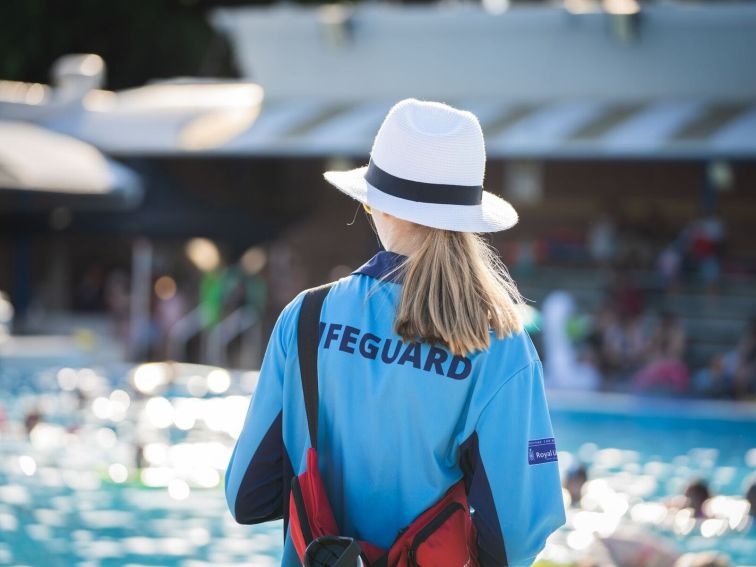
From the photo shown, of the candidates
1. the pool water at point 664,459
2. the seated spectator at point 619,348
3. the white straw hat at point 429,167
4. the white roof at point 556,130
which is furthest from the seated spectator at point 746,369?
the white straw hat at point 429,167

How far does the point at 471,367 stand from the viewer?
7.85 ft

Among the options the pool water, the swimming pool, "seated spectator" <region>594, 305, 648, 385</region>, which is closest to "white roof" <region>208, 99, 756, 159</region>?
"seated spectator" <region>594, 305, 648, 385</region>

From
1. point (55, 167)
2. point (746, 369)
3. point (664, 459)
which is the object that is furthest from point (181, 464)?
point (55, 167)

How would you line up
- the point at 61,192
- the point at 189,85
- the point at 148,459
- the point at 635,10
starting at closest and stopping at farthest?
the point at 148,459 < the point at 61,192 < the point at 635,10 < the point at 189,85

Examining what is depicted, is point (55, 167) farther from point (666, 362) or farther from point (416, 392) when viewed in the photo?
point (416, 392)

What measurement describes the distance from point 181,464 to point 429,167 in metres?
7.93

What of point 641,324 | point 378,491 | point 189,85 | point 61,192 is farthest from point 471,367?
point 189,85

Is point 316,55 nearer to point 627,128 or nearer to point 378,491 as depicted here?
point 627,128

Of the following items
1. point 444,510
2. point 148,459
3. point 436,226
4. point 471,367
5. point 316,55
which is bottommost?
point 148,459

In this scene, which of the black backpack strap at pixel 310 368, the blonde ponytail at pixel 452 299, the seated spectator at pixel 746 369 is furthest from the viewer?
the seated spectator at pixel 746 369

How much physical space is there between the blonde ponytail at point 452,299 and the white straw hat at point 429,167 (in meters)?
0.08

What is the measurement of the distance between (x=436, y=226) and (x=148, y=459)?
8019 mm

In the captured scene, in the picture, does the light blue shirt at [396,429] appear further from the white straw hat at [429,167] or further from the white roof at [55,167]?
the white roof at [55,167]

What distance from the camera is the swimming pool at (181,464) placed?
7.36 m
